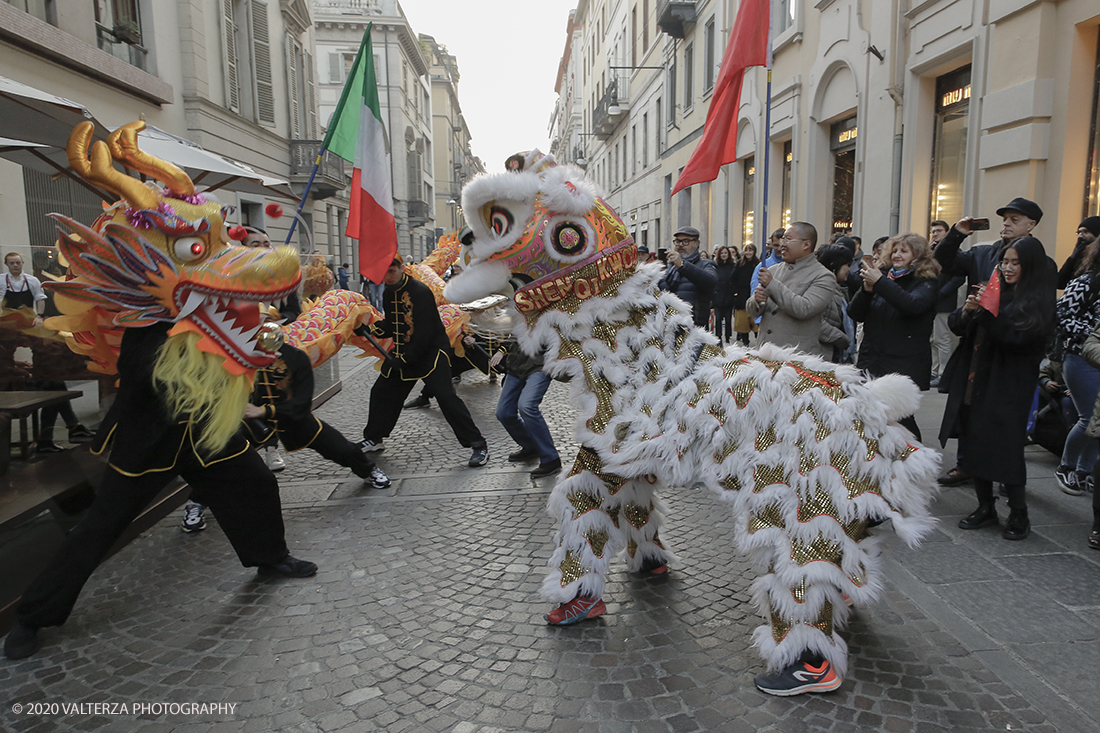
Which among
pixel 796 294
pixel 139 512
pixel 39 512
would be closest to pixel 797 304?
pixel 796 294

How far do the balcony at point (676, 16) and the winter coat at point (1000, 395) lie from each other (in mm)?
17940

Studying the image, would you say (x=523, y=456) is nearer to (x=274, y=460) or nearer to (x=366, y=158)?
(x=274, y=460)

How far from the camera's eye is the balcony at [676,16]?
18.7 m

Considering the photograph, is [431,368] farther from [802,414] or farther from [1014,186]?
[1014,186]

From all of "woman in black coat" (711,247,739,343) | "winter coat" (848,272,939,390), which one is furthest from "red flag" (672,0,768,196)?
"woman in black coat" (711,247,739,343)

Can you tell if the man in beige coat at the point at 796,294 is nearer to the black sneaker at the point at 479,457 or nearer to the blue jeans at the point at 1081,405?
the blue jeans at the point at 1081,405

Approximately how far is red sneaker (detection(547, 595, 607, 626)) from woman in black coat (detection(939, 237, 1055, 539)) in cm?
248

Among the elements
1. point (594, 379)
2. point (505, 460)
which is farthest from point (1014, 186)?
point (594, 379)

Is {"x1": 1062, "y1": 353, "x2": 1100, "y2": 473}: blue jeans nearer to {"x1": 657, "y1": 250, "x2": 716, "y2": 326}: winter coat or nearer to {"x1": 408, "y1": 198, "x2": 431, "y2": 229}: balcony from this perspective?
{"x1": 657, "y1": 250, "x2": 716, "y2": 326}: winter coat

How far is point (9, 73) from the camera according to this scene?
30.4 ft

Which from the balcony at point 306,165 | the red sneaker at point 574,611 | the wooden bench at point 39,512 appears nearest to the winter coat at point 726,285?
the red sneaker at point 574,611

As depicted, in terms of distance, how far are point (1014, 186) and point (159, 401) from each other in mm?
8300

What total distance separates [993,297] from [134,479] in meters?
4.62

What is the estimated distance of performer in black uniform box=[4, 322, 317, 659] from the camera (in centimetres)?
289
